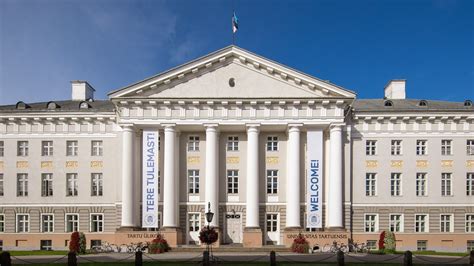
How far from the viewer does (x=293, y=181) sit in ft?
120

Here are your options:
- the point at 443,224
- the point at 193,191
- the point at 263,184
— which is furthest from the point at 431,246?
the point at 193,191

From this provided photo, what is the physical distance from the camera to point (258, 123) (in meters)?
36.8

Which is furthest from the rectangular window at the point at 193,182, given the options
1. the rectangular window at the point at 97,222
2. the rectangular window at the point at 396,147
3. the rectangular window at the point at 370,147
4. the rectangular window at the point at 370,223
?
the rectangular window at the point at 396,147

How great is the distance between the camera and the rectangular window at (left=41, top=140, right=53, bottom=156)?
3953cm

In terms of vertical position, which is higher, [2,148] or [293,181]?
[2,148]

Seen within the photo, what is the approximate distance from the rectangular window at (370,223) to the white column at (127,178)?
18803mm

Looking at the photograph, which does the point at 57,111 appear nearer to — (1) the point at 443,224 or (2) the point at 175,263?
(2) the point at 175,263

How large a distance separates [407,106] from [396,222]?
1007 centimetres

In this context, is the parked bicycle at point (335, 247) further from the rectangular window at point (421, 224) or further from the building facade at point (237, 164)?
the rectangular window at point (421, 224)

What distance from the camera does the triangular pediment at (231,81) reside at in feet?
121

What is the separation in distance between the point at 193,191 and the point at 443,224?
20.8 m

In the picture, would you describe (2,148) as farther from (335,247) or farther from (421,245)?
(421,245)

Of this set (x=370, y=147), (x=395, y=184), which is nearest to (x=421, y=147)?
(x=395, y=184)

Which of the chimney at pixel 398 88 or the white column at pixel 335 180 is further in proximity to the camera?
the chimney at pixel 398 88
